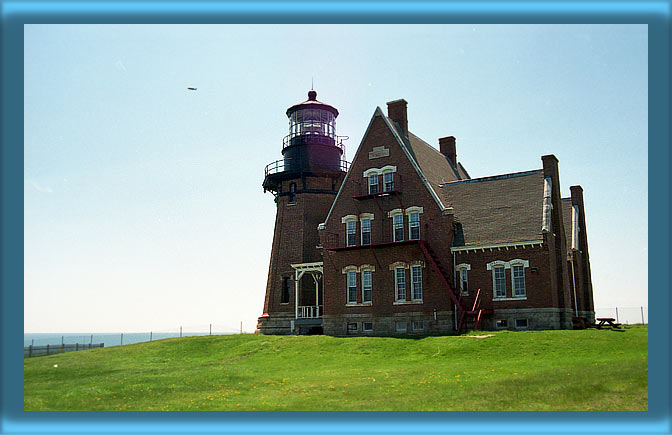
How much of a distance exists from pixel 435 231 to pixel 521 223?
195 inches

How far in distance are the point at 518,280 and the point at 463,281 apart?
122 inches

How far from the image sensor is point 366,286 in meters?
38.7

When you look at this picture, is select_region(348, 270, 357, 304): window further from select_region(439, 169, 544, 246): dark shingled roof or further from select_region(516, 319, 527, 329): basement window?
select_region(516, 319, 527, 329): basement window

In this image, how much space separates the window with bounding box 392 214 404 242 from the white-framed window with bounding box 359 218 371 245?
5.93ft

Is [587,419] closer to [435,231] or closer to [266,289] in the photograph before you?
[435,231]

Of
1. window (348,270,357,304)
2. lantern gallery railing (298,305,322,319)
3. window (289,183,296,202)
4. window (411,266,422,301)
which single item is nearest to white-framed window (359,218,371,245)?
window (348,270,357,304)

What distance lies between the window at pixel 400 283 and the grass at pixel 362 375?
5556 mm

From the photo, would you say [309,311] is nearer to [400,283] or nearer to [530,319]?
[400,283]

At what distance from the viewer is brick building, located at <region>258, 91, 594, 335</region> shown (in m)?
34.7

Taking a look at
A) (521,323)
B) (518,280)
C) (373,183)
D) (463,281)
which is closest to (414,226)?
(373,183)

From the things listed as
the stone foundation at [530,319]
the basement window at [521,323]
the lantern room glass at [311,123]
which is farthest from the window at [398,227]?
the lantern room glass at [311,123]

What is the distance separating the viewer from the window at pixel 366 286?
38500 mm

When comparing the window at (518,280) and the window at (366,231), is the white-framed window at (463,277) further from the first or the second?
the window at (366,231)

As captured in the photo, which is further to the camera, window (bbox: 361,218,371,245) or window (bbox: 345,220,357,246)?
window (bbox: 345,220,357,246)
